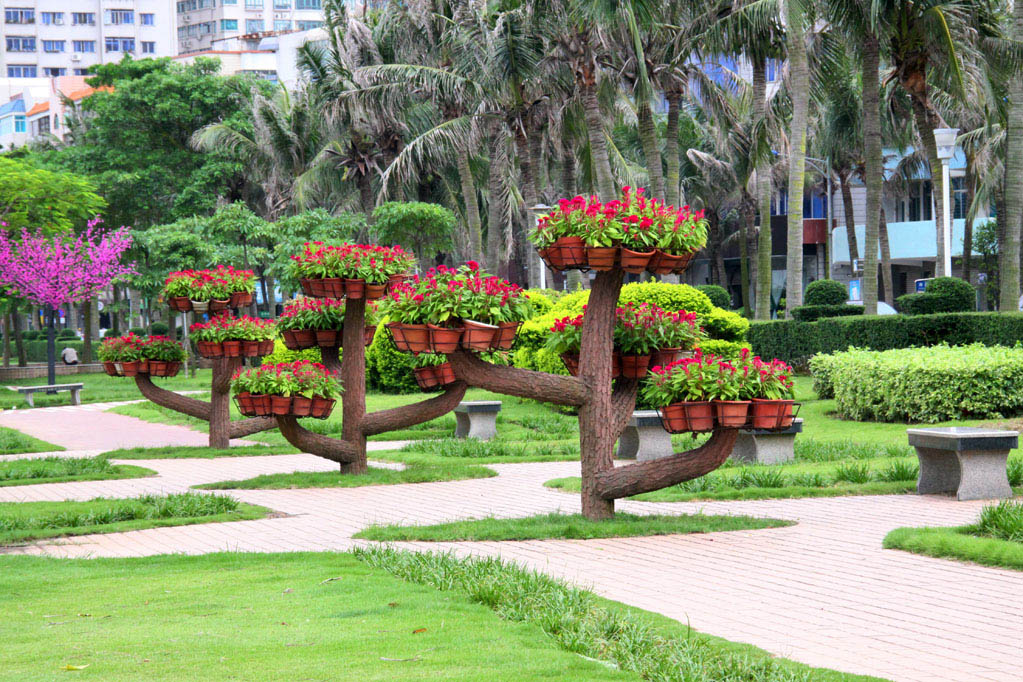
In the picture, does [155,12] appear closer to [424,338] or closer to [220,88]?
[220,88]

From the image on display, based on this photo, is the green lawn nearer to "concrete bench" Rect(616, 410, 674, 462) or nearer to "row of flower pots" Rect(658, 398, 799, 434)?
"row of flower pots" Rect(658, 398, 799, 434)

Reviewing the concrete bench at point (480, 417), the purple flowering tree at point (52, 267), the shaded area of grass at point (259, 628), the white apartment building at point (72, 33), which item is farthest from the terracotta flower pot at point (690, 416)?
the white apartment building at point (72, 33)

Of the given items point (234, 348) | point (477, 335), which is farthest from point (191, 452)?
point (477, 335)

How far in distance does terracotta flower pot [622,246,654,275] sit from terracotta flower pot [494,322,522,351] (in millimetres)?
1125

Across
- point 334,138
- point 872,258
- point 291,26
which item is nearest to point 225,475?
point 872,258

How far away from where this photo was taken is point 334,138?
37688 millimetres

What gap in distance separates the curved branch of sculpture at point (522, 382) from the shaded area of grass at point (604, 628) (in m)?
1.94

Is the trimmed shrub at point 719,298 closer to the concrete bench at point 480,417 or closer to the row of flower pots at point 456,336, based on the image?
the concrete bench at point 480,417

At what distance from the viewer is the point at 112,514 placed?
10281mm

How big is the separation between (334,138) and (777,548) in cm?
3135

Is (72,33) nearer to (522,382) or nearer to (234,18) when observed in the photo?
(234,18)

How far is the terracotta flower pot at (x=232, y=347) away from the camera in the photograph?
50.6 feet

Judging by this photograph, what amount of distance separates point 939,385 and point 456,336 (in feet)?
32.4

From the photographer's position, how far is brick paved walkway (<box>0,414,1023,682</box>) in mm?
5648
